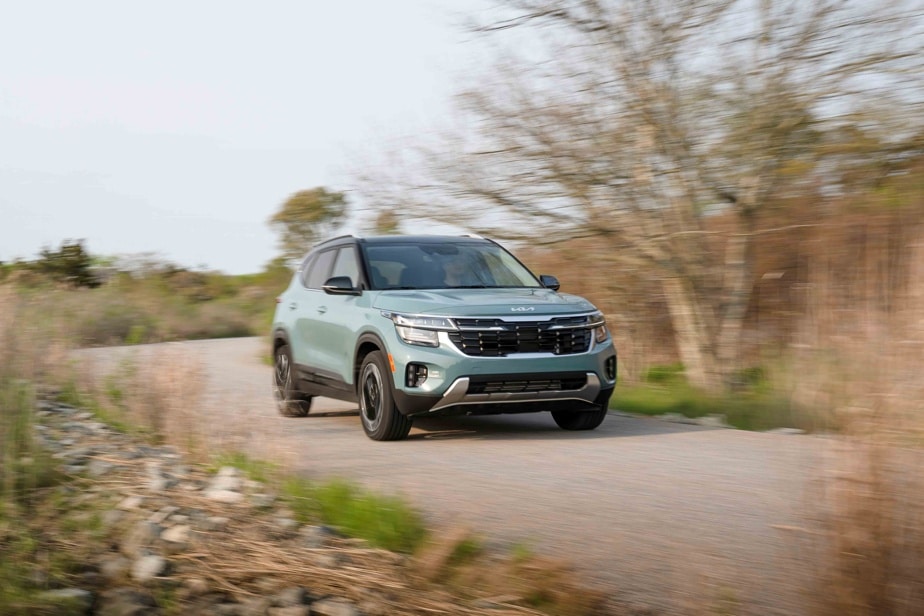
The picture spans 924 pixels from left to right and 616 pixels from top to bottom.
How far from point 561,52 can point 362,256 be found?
4237 millimetres

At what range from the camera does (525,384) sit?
9.56 m

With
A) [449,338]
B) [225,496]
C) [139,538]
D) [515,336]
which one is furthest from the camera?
[515,336]

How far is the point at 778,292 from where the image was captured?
1516cm

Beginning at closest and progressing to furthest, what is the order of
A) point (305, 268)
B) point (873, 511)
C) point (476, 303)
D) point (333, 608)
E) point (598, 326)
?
1. point (873, 511)
2. point (333, 608)
3. point (476, 303)
4. point (598, 326)
5. point (305, 268)

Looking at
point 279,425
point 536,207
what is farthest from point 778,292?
point 279,425

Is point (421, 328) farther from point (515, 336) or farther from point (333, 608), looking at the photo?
point (333, 608)

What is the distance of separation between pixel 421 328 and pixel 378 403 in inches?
32.4

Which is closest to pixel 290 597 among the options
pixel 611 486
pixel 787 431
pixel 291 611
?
pixel 291 611

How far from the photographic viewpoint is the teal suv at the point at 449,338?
945 cm

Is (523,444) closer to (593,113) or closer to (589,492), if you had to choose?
(589,492)

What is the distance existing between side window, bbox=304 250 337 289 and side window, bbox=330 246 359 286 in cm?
20

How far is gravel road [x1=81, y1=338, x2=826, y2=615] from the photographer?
16.2ft

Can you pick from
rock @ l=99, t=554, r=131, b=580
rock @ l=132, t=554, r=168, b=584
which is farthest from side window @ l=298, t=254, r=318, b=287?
rock @ l=132, t=554, r=168, b=584

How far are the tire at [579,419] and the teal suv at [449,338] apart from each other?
13 millimetres
